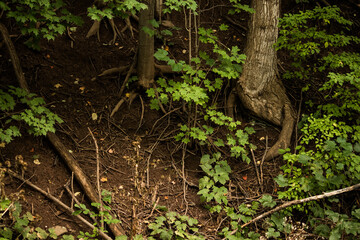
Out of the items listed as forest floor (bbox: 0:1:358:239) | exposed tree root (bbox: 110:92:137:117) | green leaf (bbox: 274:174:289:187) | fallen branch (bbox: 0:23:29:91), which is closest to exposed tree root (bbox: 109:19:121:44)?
forest floor (bbox: 0:1:358:239)

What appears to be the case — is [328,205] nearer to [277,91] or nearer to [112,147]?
[277,91]

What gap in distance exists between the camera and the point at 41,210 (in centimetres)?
411

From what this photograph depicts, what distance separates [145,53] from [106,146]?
1583 mm

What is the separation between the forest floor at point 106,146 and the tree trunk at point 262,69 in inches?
10.4

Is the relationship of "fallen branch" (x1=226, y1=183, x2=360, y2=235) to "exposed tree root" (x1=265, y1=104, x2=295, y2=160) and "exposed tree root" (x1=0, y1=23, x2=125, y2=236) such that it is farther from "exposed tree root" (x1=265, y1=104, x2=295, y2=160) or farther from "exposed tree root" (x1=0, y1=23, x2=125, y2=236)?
"exposed tree root" (x1=0, y1=23, x2=125, y2=236)

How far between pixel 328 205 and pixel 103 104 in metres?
3.64

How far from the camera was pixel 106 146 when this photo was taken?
509 centimetres

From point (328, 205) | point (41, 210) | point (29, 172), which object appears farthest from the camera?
point (328, 205)

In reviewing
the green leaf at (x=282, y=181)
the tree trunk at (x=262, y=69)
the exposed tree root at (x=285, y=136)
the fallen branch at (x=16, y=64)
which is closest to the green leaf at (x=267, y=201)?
the green leaf at (x=282, y=181)

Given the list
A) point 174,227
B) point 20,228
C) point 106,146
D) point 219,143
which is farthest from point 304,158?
point 20,228

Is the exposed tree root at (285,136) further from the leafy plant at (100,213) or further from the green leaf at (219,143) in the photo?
the leafy plant at (100,213)

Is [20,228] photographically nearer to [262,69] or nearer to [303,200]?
[303,200]

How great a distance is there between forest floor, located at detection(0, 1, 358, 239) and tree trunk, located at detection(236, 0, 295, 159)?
0.27 metres

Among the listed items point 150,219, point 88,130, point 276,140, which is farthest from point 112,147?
point 276,140
